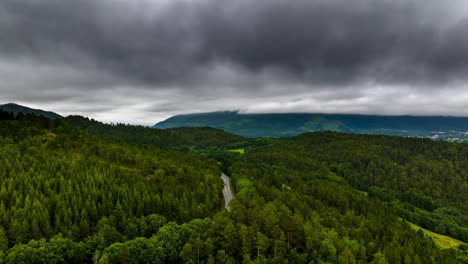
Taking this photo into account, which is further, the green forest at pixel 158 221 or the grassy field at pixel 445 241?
the grassy field at pixel 445 241

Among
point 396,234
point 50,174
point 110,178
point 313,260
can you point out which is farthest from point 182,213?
point 396,234

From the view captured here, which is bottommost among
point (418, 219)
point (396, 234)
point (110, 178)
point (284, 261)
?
point (418, 219)

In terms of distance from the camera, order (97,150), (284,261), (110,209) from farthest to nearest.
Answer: (97,150), (110,209), (284,261)

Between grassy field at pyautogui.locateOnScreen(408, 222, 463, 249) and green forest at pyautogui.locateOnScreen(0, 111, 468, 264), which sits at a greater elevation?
green forest at pyautogui.locateOnScreen(0, 111, 468, 264)

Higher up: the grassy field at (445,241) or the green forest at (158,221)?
the green forest at (158,221)

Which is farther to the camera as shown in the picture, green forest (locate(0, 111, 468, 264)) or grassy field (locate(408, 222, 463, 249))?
grassy field (locate(408, 222, 463, 249))

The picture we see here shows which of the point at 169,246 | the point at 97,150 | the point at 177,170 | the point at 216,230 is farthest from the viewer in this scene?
the point at 97,150

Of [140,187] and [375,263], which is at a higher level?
[140,187]

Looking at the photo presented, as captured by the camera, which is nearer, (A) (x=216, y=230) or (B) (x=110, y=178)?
(A) (x=216, y=230)

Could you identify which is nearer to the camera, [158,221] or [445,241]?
[158,221]

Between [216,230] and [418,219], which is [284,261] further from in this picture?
[418,219]

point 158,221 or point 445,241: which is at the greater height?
point 158,221
